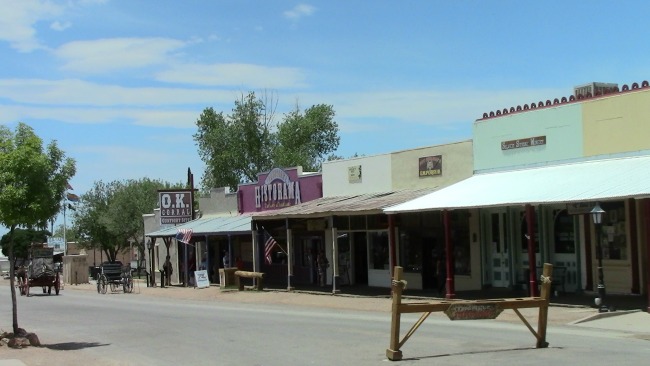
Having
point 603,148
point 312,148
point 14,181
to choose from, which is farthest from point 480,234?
point 312,148

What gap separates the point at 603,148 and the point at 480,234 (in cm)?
674

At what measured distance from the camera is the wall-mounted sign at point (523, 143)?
25.0 m

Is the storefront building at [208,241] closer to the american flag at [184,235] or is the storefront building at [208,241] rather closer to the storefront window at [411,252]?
the american flag at [184,235]

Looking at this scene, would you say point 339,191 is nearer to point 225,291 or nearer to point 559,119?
point 225,291

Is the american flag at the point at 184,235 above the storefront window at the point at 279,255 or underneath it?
above

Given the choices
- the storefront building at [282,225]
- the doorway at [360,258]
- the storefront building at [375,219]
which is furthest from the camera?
the storefront building at [282,225]

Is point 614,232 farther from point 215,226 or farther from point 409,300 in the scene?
point 215,226

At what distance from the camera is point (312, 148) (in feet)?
250

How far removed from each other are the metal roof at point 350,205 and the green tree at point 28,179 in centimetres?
1176

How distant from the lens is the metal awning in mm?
19859

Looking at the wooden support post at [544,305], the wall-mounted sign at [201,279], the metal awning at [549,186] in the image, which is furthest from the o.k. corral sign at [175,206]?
the wooden support post at [544,305]

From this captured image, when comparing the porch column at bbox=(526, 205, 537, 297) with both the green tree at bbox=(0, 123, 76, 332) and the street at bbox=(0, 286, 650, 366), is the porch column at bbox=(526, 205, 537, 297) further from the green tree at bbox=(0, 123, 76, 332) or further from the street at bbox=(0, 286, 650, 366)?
the green tree at bbox=(0, 123, 76, 332)

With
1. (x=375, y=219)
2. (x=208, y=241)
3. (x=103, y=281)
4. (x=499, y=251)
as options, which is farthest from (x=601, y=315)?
(x=103, y=281)

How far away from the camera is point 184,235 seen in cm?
4159
